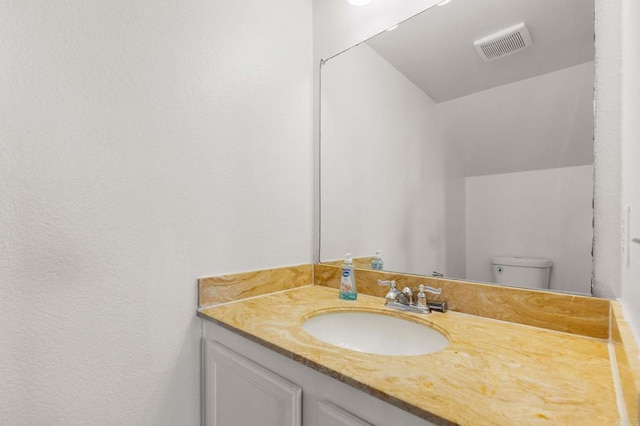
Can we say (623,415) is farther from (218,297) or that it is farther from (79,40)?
(79,40)

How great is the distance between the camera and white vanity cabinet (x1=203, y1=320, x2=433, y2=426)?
65 centimetres

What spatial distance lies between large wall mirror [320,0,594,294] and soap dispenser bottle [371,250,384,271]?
0.02m

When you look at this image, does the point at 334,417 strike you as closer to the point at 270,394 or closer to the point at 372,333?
the point at 270,394

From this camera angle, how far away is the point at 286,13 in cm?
141

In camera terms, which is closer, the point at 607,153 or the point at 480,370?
the point at 480,370

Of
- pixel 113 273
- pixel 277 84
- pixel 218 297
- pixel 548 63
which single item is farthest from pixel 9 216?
pixel 548 63

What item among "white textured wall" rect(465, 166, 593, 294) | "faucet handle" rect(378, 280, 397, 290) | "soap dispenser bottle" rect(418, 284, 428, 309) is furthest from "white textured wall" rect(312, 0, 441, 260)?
"white textured wall" rect(465, 166, 593, 294)

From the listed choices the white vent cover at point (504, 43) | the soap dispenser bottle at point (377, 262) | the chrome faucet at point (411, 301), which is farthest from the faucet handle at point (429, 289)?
the white vent cover at point (504, 43)

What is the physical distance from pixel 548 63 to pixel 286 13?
1074mm

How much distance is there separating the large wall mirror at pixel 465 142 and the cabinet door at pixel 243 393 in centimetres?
65

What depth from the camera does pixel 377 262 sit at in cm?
132

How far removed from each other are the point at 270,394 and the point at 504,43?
129 cm

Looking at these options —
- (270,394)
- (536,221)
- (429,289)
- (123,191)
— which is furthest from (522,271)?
(123,191)

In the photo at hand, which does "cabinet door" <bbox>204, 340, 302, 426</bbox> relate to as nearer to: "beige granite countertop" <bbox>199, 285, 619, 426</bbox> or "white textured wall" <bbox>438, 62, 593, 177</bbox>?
"beige granite countertop" <bbox>199, 285, 619, 426</bbox>
